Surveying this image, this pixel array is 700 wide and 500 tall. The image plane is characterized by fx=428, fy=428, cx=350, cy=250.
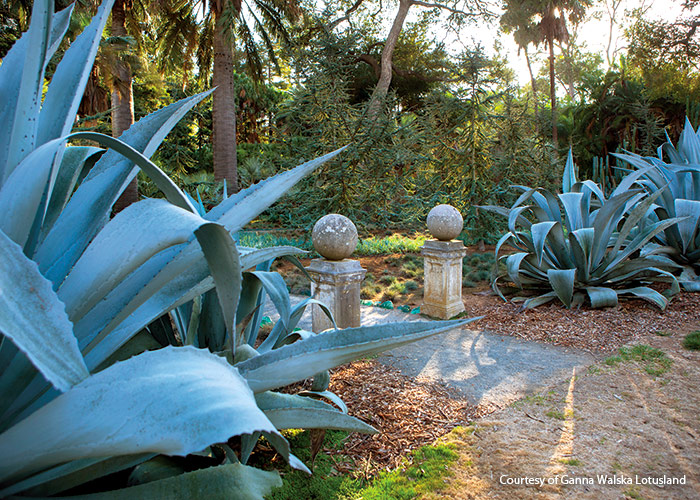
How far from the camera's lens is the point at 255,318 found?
8.06 feet

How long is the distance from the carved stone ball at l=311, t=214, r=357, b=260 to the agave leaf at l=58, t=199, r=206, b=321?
2653 mm

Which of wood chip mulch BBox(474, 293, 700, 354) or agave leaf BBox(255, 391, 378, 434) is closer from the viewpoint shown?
agave leaf BBox(255, 391, 378, 434)

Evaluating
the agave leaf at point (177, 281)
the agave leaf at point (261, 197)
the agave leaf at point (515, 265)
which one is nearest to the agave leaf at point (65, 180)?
the agave leaf at point (177, 281)

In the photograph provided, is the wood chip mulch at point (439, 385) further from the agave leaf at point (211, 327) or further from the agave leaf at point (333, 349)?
the agave leaf at point (333, 349)

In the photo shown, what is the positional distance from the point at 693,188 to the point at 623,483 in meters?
5.35

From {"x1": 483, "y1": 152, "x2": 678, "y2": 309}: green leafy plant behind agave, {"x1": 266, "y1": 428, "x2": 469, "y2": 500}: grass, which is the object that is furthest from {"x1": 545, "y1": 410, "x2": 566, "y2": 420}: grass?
{"x1": 483, "y1": 152, "x2": 678, "y2": 309}: green leafy plant behind agave

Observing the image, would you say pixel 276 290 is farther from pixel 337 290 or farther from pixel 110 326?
pixel 337 290

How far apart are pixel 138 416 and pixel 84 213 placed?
0.78 m

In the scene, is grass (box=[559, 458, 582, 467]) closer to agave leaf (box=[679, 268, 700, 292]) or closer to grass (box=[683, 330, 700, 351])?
grass (box=[683, 330, 700, 351])

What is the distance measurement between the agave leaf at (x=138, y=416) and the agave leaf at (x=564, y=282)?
4564 millimetres

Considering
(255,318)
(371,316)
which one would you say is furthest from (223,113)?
(255,318)

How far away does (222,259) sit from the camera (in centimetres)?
92

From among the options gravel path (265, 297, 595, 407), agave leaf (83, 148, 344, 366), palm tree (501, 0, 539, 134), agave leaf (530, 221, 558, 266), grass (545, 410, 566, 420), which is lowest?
gravel path (265, 297, 595, 407)

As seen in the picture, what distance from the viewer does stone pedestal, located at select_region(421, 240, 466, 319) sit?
493 cm
